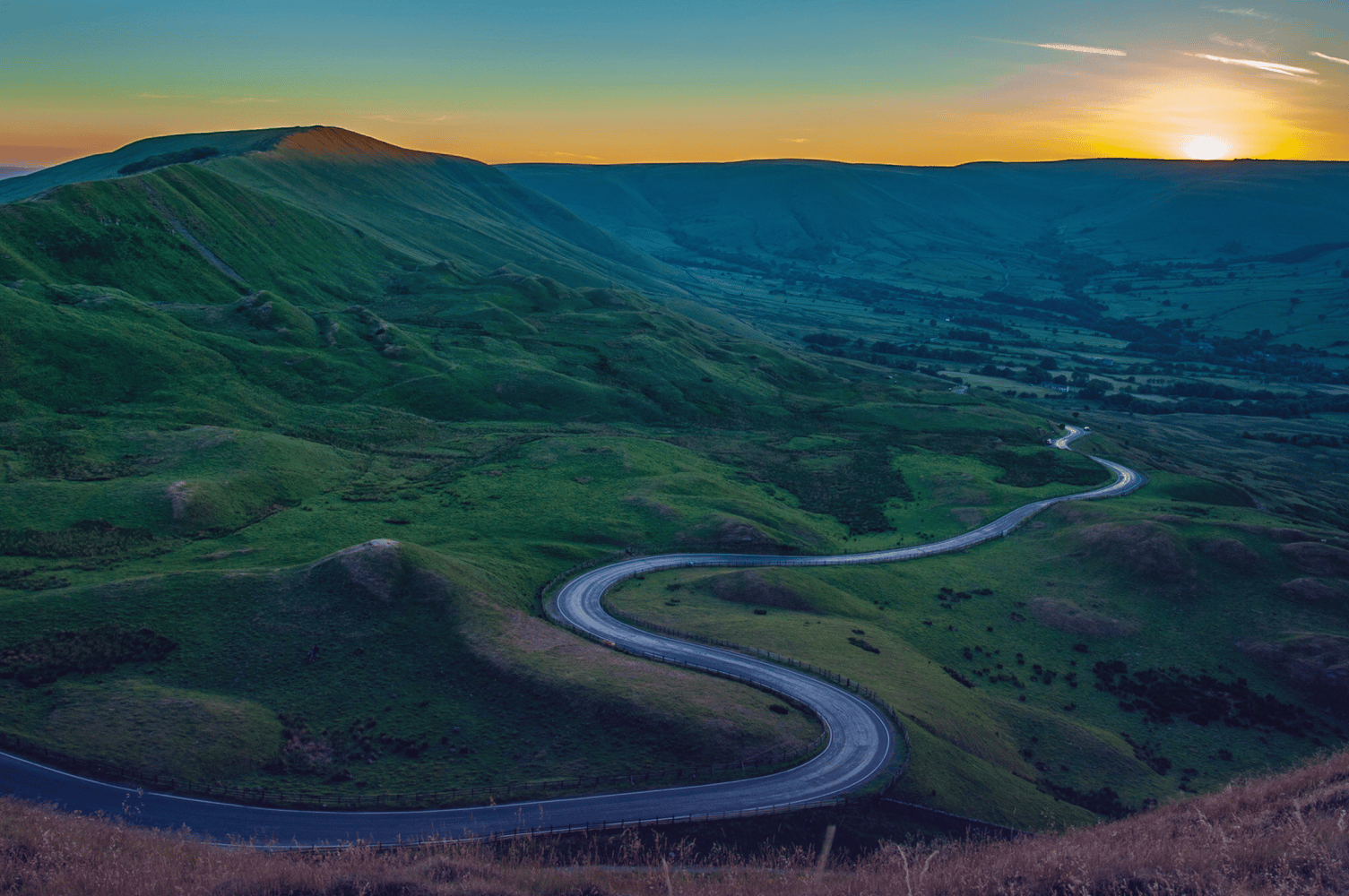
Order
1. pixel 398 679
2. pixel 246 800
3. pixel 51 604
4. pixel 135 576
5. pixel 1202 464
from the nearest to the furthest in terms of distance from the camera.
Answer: pixel 246 800 → pixel 398 679 → pixel 51 604 → pixel 135 576 → pixel 1202 464

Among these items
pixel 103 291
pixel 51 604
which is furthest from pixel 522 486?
pixel 103 291

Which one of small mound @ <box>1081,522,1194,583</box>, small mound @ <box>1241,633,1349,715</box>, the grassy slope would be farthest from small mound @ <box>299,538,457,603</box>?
small mound @ <box>1241,633,1349,715</box>

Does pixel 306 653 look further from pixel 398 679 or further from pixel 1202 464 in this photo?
pixel 1202 464

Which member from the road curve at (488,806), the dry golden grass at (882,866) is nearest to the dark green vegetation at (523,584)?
the road curve at (488,806)

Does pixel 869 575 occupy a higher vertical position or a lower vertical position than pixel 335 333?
lower

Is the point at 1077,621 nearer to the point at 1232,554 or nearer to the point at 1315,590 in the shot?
the point at 1232,554

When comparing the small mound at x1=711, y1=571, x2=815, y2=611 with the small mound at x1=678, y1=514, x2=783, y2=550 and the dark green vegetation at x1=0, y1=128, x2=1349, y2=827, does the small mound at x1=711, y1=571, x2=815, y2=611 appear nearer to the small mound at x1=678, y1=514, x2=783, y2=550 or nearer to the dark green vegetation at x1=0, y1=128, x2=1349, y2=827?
the dark green vegetation at x1=0, y1=128, x2=1349, y2=827
